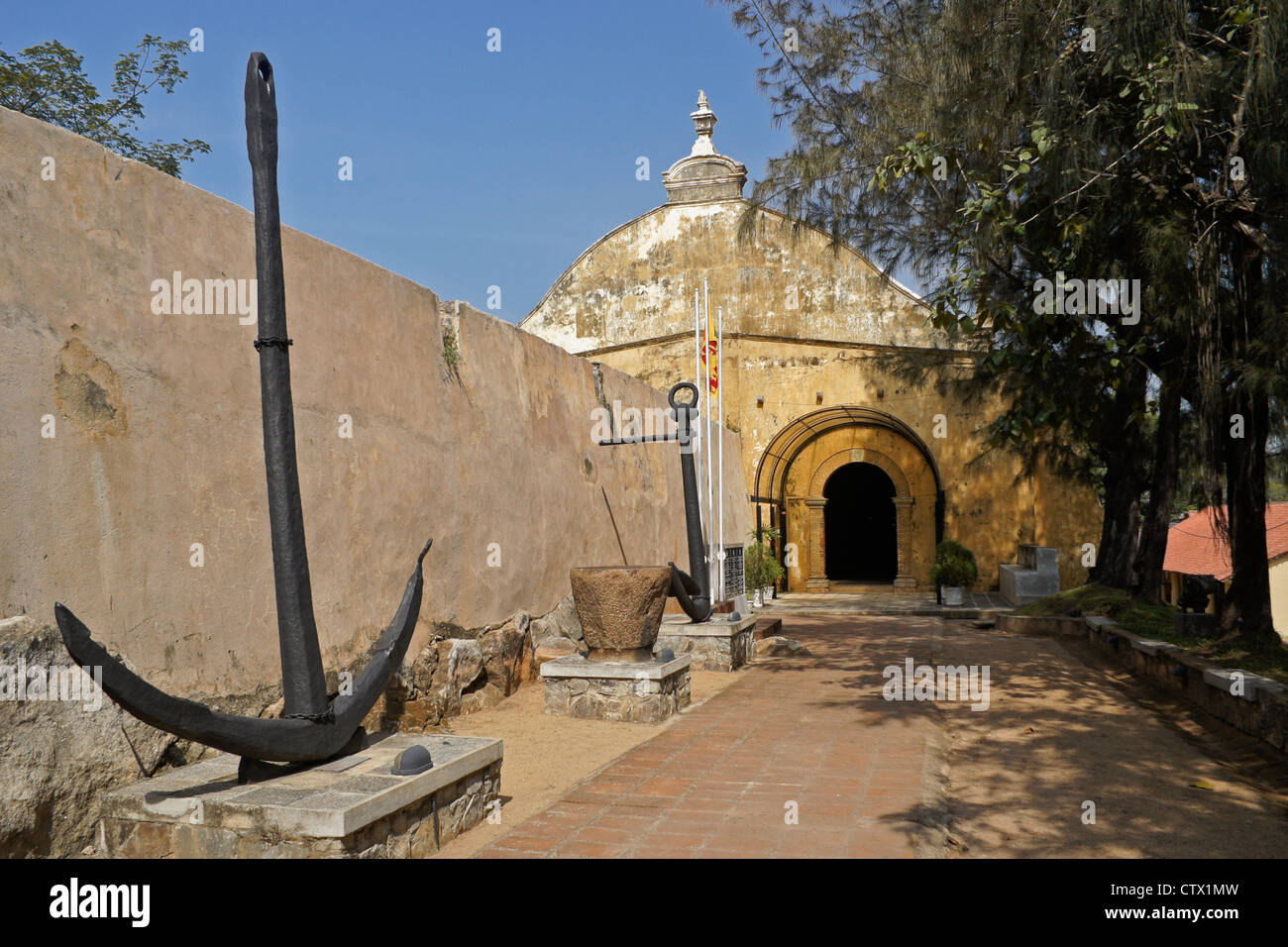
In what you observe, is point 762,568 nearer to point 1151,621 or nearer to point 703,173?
point 1151,621

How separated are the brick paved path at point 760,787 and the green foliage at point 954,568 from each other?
29.9ft

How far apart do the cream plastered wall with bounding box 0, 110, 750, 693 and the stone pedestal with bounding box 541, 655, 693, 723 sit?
0.86m

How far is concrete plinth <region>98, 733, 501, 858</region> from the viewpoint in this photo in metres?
3.15

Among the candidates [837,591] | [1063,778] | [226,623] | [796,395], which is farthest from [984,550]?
[226,623]

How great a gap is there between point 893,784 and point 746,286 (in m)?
15.9

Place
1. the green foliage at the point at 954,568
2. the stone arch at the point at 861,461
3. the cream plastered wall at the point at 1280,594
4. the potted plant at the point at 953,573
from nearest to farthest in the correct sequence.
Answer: the potted plant at the point at 953,573
the green foliage at the point at 954,568
the stone arch at the point at 861,461
the cream plastered wall at the point at 1280,594

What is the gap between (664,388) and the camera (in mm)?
18625

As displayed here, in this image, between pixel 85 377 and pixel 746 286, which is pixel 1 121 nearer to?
pixel 85 377

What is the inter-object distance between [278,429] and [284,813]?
51.6 inches

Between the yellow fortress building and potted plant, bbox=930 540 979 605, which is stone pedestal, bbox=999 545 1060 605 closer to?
potted plant, bbox=930 540 979 605

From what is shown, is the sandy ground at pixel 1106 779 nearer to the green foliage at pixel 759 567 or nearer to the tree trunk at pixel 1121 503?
the tree trunk at pixel 1121 503

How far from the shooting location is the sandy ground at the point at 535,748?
14.3 ft

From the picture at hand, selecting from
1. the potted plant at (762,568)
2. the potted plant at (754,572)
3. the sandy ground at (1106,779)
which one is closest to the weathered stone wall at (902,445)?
the potted plant at (762,568)

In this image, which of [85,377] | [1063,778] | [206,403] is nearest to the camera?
[85,377]
